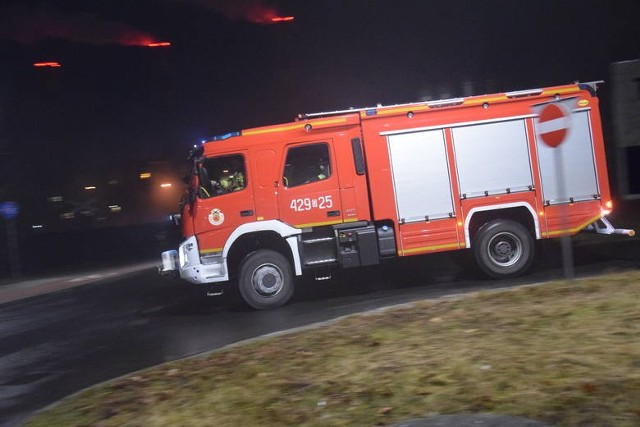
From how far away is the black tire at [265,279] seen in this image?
11383 mm

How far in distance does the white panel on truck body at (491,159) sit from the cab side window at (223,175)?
3610 millimetres

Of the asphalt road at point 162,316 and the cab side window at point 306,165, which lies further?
the cab side window at point 306,165

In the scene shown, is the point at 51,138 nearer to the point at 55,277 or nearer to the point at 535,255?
the point at 55,277

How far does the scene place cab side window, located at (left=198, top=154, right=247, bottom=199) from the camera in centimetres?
1132

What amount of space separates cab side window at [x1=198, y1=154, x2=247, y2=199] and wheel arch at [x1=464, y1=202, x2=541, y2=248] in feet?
12.6

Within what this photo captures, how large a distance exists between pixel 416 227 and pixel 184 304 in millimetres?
4611

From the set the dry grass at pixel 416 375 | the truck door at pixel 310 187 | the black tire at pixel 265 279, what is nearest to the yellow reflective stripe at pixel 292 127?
the truck door at pixel 310 187

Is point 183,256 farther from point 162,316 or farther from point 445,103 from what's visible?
point 445,103

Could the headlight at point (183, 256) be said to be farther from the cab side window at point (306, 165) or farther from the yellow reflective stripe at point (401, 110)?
the yellow reflective stripe at point (401, 110)

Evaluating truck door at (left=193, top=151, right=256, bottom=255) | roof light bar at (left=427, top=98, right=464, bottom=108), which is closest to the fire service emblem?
truck door at (left=193, top=151, right=256, bottom=255)

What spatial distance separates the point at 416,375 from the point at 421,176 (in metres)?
6.43

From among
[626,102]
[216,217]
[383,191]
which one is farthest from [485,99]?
[216,217]

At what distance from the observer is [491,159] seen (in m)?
11.7

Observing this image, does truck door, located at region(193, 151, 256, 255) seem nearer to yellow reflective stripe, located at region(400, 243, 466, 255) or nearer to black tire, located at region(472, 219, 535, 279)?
yellow reflective stripe, located at region(400, 243, 466, 255)
